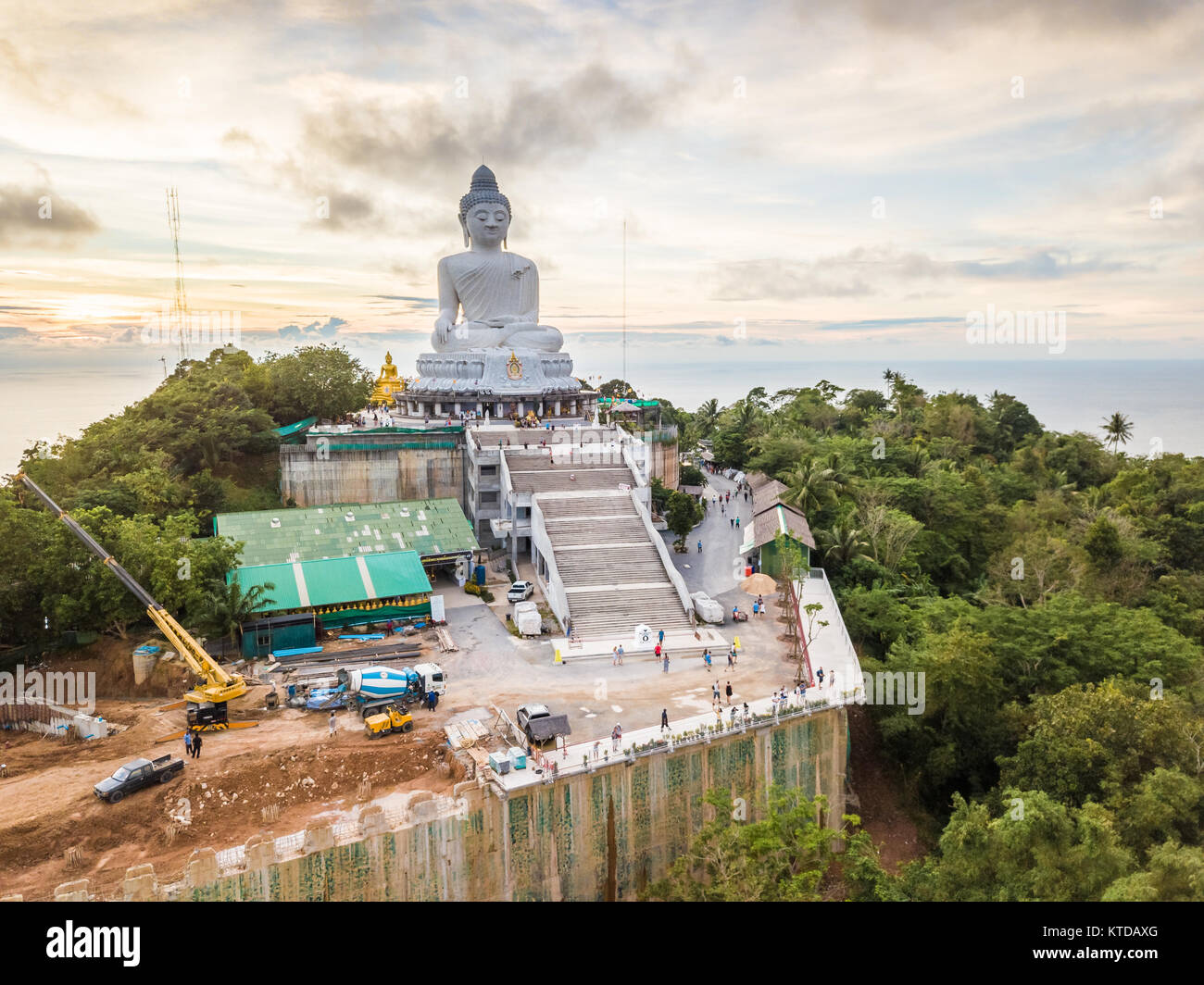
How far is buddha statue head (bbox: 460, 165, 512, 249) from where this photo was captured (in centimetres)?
4612

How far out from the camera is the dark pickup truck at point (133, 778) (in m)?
17.3

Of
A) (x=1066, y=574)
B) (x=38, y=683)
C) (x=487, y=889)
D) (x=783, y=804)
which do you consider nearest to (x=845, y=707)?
(x=783, y=804)

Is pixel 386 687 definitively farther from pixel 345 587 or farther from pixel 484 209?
pixel 484 209

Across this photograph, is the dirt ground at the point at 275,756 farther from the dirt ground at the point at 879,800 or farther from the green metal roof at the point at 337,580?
the green metal roof at the point at 337,580

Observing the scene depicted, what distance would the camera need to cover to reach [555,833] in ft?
59.4

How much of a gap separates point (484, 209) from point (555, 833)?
123 feet

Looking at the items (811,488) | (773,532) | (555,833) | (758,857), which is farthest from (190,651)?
(811,488)

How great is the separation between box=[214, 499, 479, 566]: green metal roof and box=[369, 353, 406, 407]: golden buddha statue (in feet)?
59.4

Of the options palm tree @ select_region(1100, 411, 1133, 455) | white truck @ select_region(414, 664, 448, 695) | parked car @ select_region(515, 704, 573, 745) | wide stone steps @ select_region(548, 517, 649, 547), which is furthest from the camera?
palm tree @ select_region(1100, 411, 1133, 455)

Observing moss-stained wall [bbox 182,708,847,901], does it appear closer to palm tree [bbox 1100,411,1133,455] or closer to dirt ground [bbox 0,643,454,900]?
dirt ground [bbox 0,643,454,900]

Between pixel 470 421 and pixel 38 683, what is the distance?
22.6 metres

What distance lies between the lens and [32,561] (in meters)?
24.7

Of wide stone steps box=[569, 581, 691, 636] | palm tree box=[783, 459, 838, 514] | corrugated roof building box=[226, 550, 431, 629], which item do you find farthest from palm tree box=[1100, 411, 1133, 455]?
corrugated roof building box=[226, 550, 431, 629]

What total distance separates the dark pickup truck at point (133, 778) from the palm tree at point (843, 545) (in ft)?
81.9
